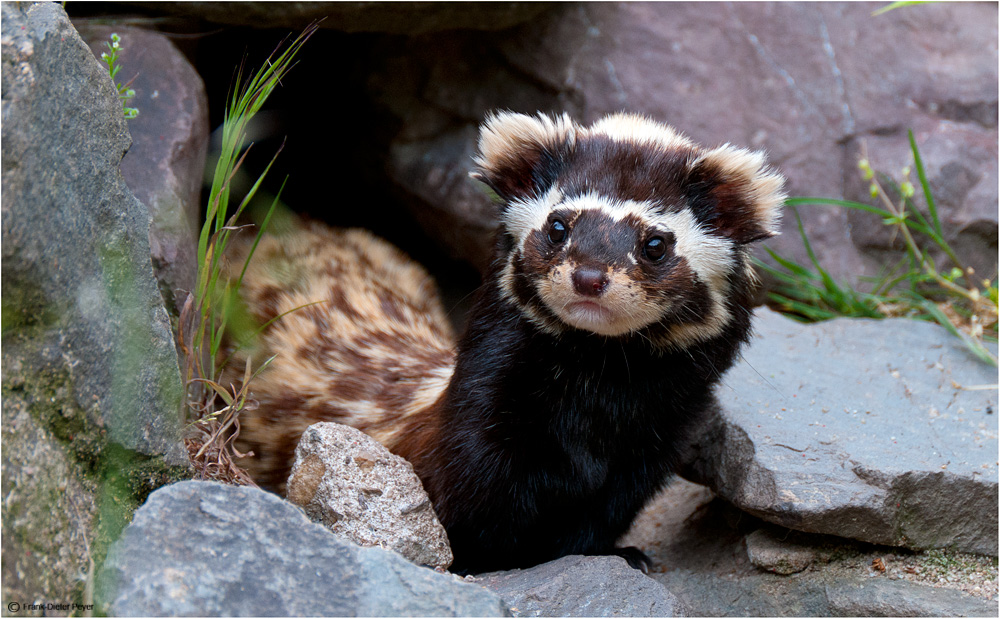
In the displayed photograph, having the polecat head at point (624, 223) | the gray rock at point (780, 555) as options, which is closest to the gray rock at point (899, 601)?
the gray rock at point (780, 555)

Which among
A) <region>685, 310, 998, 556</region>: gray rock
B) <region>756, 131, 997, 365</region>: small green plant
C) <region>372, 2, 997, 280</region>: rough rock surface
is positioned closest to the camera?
<region>685, 310, 998, 556</region>: gray rock

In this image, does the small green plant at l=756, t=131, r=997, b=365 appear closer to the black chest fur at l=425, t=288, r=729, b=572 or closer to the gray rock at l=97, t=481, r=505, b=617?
the black chest fur at l=425, t=288, r=729, b=572

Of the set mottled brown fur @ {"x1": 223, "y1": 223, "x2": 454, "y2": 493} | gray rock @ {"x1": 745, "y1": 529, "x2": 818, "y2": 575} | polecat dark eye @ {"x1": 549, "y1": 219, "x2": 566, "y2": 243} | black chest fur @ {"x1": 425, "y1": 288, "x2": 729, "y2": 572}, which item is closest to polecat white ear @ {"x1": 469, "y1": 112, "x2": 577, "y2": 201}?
polecat dark eye @ {"x1": 549, "y1": 219, "x2": 566, "y2": 243}

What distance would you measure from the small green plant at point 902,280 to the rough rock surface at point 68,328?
3732 millimetres

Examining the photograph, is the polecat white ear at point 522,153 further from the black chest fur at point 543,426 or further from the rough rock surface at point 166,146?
the rough rock surface at point 166,146

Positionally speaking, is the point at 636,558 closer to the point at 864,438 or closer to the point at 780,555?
the point at 780,555

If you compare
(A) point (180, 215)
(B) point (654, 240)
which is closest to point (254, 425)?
(A) point (180, 215)

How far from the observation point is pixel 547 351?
125 inches

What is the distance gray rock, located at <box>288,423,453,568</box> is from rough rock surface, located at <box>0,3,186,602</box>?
0.57m

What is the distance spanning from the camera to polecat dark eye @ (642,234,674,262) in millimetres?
2973

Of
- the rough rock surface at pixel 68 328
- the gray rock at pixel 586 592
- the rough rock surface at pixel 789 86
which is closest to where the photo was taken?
the rough rock surface at pixel 68 328

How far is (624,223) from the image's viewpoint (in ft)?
9.67

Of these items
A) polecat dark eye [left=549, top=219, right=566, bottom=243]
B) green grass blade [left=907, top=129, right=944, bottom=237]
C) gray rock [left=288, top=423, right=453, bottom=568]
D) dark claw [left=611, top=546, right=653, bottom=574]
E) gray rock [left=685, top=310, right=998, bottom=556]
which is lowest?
dark claw [left=611, top=546, right=653, bottom=574]

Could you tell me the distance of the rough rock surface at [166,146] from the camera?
364 centimetres
